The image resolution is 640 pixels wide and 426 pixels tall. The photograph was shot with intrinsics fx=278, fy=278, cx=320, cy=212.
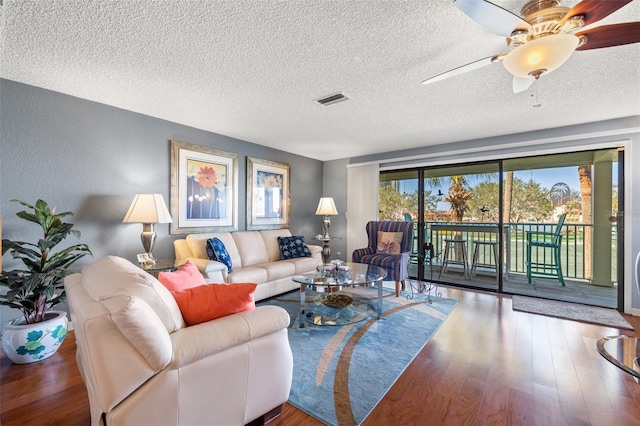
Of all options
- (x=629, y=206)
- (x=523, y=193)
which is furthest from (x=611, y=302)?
(x=523, y=193)

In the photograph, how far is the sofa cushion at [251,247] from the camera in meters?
3.93

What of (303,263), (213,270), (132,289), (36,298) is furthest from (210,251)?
(132,289)

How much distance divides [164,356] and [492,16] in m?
2.15

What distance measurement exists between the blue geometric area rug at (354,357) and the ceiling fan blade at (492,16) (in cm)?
219

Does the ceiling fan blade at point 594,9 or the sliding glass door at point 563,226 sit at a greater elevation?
the ceiling fan blade at point 594,9

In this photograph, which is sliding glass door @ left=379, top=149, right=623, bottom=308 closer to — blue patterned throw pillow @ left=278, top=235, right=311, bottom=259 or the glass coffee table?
the glass coffee table

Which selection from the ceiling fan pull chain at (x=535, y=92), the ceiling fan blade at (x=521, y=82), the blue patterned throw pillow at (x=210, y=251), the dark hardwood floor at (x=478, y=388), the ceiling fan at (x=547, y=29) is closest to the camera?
the ceiling fan at (x=547, y=29)

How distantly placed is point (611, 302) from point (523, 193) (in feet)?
6.37

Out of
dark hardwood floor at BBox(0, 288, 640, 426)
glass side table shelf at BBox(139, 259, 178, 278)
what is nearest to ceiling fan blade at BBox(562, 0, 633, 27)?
dark hardwood floor at BBox(0, 288, 640, 426)

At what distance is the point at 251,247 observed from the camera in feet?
13.3

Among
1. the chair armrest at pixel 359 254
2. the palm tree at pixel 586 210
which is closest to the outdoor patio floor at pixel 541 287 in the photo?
the palm tree at pixel 586 210

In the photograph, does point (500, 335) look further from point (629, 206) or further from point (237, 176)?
point (237, 176)

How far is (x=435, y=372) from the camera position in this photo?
6.73 ft

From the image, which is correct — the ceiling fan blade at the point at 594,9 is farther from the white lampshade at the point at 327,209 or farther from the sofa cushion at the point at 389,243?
the white lampshade at the point at 327,209
